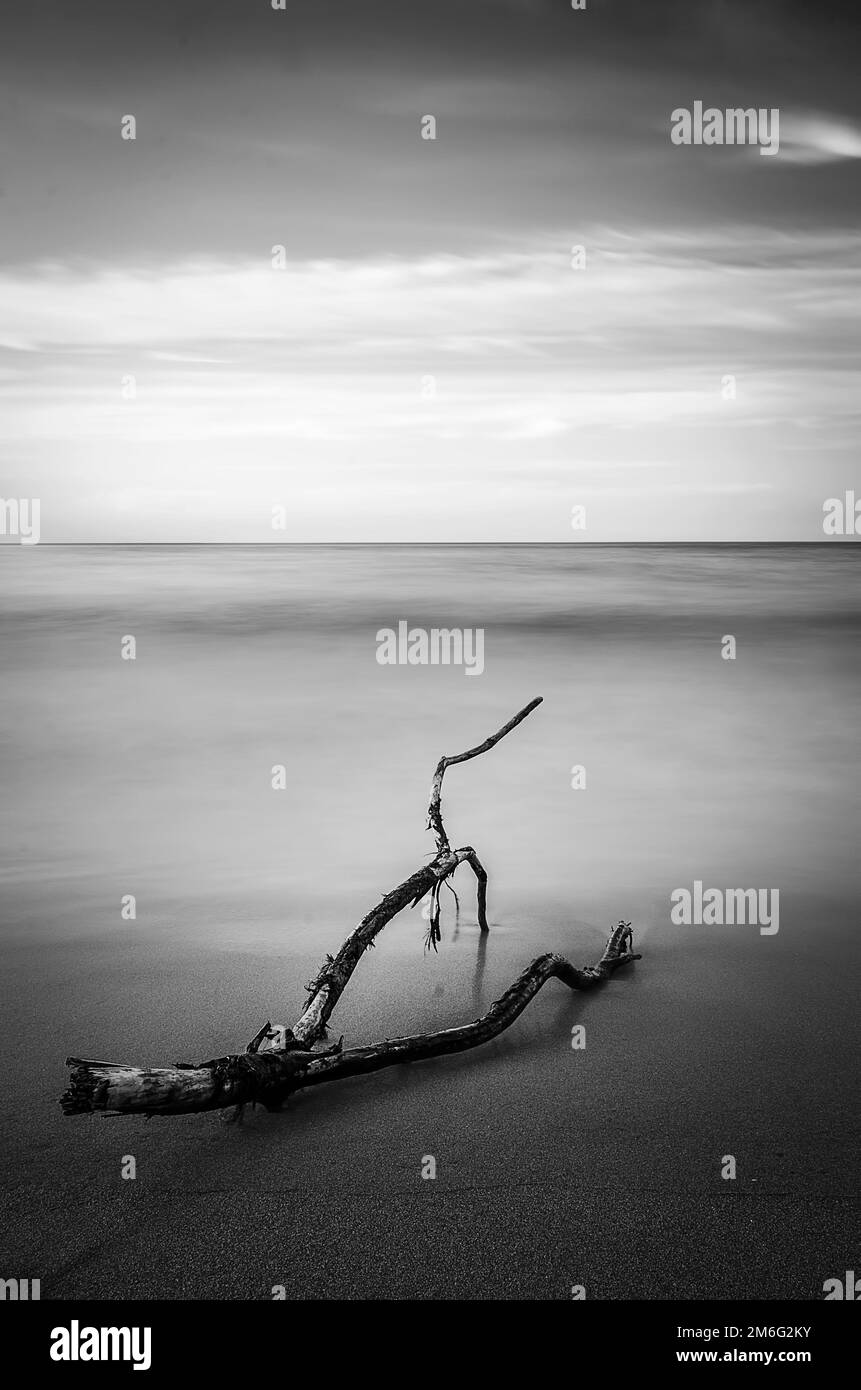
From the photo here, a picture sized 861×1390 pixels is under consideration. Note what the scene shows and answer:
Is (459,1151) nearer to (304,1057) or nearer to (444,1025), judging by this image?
(304,1057)

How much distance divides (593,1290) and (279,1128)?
3.93 feet

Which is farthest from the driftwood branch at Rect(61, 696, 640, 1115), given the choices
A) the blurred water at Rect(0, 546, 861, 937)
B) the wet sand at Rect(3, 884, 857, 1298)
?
the blurred water at Rect(0, 546, 861, 937)

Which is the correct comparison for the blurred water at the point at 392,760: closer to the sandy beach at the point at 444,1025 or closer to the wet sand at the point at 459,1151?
the sandy beach at the point at 444,1025

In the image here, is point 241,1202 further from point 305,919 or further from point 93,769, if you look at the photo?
point 93,769

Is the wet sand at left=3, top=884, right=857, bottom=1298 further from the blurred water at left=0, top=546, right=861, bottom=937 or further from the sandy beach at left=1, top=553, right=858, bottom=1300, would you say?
the blurred water at left=0, top=546, right=861, bottom=937

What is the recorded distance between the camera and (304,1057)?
11.9 ft

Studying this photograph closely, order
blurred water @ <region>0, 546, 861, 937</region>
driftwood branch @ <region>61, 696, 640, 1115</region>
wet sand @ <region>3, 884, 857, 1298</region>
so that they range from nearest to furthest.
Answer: wet sand @ <region>3, 884, 857, 1298</region> < driftwood branch @ <region>61, 696, 640, 1115</region> < blurred water @ <region>0, 546, 861, 937</region>

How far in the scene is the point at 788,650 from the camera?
1994cm

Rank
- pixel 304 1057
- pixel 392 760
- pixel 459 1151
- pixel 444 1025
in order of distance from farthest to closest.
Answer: pixel 392 760
pixel 444 1025
pixel 304 1057
pixel 459 1151

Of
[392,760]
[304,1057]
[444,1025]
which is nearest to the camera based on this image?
[304,1057]

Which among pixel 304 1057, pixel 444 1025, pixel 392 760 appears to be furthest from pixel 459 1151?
pixel 392 760

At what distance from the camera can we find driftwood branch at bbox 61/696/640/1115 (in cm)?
306

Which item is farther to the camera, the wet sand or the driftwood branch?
the driftwood branch

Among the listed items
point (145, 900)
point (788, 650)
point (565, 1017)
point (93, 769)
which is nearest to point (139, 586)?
point (788, 650)
